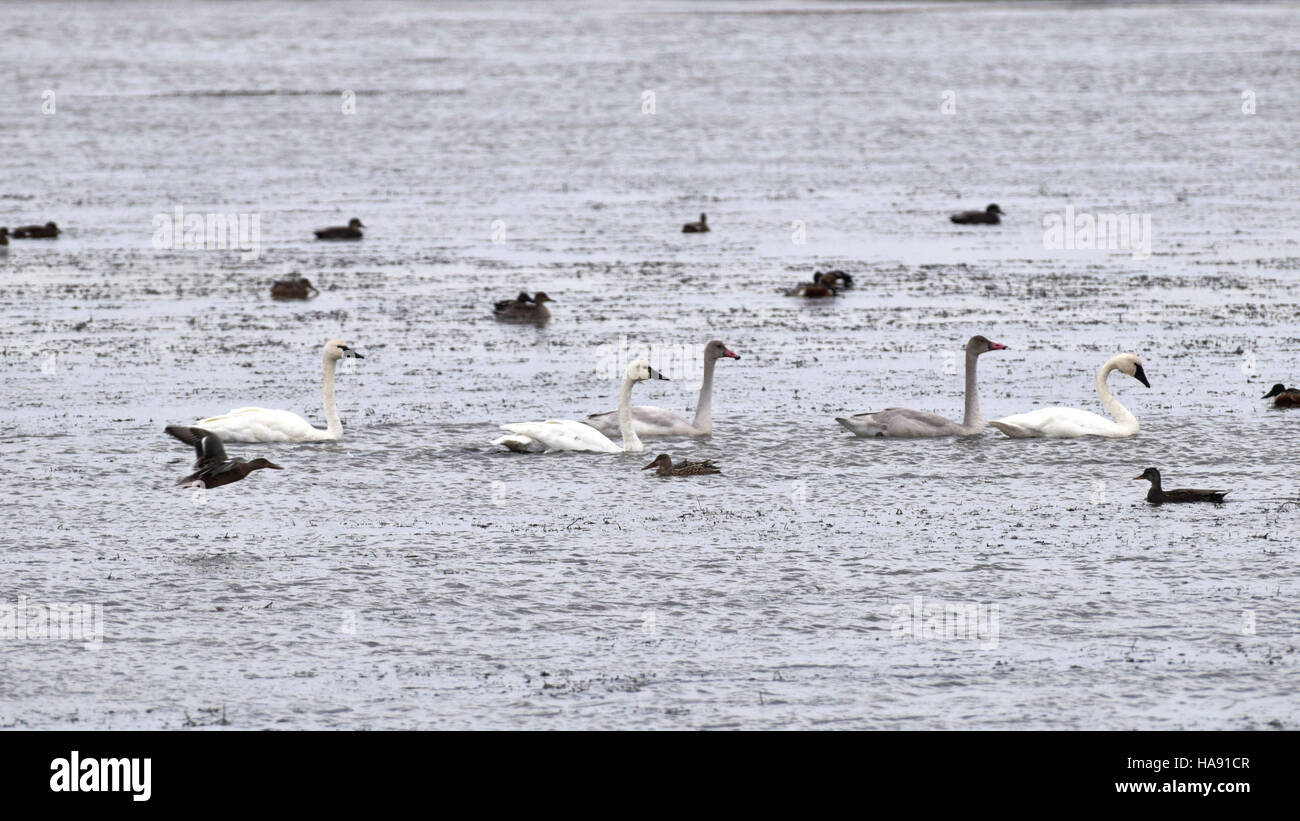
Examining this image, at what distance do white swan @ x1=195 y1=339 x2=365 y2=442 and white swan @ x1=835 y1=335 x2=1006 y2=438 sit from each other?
485 cm

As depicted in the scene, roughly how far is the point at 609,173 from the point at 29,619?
1429 inches

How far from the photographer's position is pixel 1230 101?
66.2m

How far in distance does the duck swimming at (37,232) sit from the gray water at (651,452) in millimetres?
458

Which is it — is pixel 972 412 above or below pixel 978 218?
below

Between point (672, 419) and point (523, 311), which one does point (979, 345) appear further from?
point (523, 311)

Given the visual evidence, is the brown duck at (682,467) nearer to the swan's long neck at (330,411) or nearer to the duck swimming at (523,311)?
the swan's long neck at (330,411)

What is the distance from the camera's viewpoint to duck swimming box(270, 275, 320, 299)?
2764cm

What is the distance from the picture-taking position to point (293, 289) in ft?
90.7

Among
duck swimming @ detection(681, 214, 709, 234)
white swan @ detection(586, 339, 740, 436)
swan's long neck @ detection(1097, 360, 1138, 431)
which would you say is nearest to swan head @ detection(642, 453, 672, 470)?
white swan @ detection(586, 339, 740, 436)

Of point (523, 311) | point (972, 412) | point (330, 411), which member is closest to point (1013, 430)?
point (972, 412)

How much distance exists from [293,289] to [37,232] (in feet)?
29.6

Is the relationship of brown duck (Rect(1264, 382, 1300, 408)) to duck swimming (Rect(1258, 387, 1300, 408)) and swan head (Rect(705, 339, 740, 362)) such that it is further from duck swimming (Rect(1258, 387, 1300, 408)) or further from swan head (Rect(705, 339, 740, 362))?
swan head (Rect(705, 339, 740, 362))

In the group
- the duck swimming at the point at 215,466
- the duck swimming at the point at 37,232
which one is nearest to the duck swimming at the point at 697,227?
the duck swimming at the point at 37,232

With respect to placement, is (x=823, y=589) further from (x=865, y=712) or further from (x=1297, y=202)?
(x=1297, y=202)
